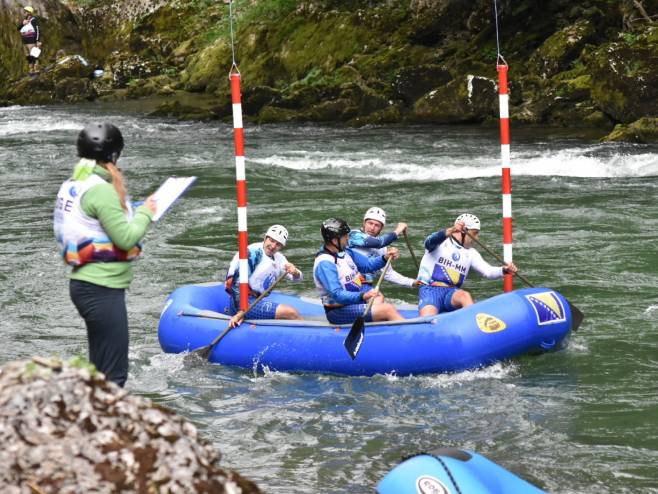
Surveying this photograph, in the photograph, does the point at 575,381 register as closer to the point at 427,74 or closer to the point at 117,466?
the point at 117,466

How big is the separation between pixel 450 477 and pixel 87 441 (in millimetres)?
1569

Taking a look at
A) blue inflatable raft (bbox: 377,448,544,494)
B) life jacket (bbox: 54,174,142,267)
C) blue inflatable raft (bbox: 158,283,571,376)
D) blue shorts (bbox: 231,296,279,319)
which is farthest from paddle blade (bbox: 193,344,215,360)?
blue inflatable raft (bbox: 377,448,544,494)

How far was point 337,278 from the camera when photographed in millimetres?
7148

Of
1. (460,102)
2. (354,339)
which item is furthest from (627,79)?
(354,339)

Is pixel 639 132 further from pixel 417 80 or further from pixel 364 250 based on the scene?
pixel 364 250

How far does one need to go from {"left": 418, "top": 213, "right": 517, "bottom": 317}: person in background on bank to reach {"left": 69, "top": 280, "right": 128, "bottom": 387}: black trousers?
3.48 m

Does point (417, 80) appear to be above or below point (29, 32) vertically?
below

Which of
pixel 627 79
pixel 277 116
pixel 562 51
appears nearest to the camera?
pixel 627 79

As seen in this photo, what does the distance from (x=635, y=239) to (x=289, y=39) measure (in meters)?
15.4

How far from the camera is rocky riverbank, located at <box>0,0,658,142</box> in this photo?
1811cm

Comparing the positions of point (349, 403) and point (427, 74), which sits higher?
point (427, 74)

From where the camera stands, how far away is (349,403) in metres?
6.64

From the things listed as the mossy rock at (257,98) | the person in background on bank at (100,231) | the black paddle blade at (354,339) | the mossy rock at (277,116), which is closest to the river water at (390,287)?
the black paddle blade at (354,339)

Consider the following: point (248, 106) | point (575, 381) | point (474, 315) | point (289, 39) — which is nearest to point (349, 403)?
point (474, 315)
